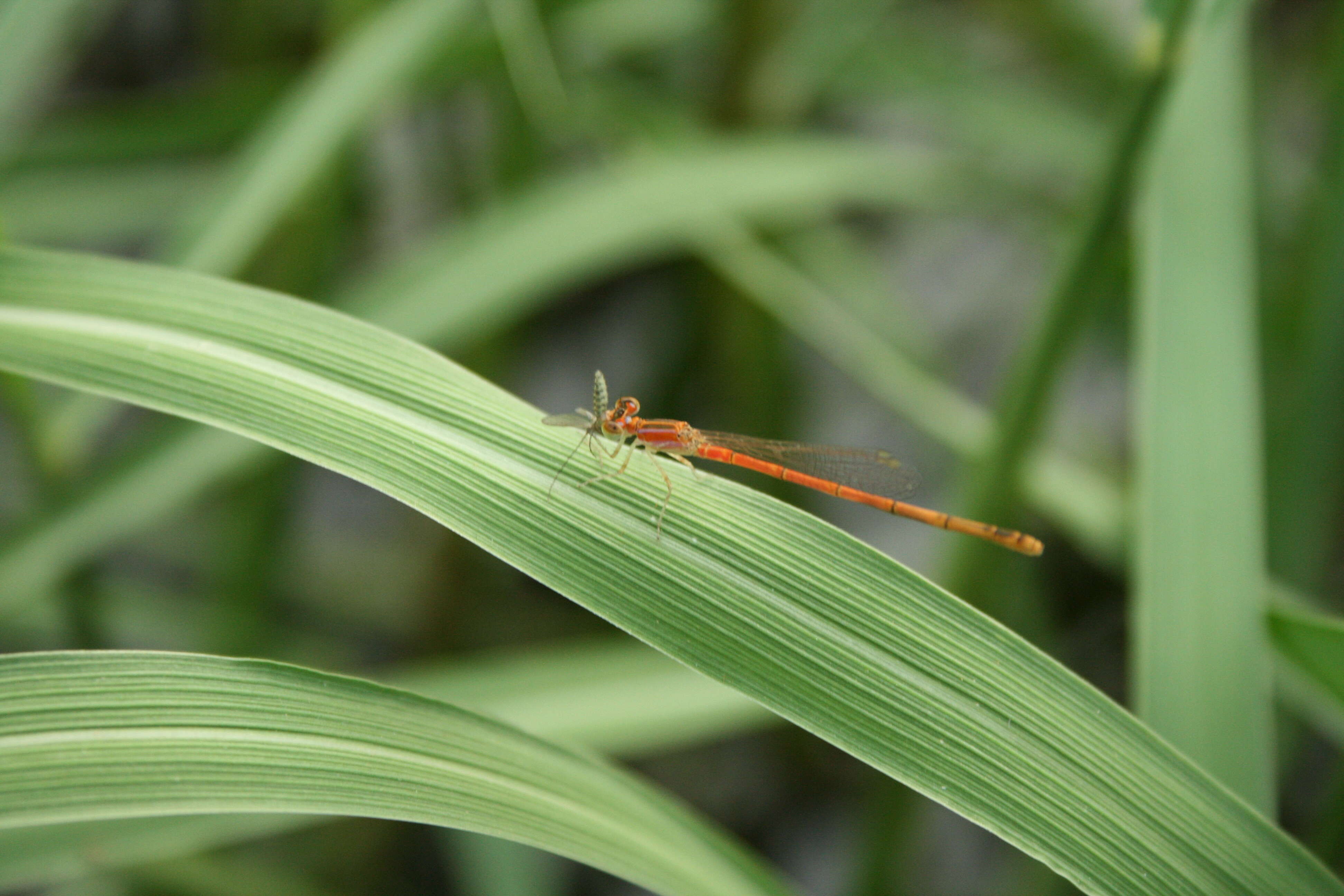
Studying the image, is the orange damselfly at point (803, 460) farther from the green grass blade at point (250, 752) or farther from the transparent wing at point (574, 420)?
the green grass blade at point (250, 752)

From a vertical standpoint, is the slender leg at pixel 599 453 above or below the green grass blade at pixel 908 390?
below

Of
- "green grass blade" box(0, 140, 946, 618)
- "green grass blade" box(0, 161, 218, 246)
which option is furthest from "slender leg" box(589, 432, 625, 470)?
→ "green grass blade" box(0, 161, 218, 246)

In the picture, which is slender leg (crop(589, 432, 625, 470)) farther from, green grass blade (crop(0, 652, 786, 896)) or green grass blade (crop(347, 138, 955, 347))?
green grass blade (crop(347, 138, 955, 347))

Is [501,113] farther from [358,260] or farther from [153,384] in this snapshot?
[153,384]

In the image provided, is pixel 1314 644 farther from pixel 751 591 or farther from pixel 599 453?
pixel 599 453

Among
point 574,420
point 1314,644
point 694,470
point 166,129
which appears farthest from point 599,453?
point 166,129

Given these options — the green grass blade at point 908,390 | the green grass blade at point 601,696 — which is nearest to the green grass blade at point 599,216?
Answer: the green grass blade at point 908,390
